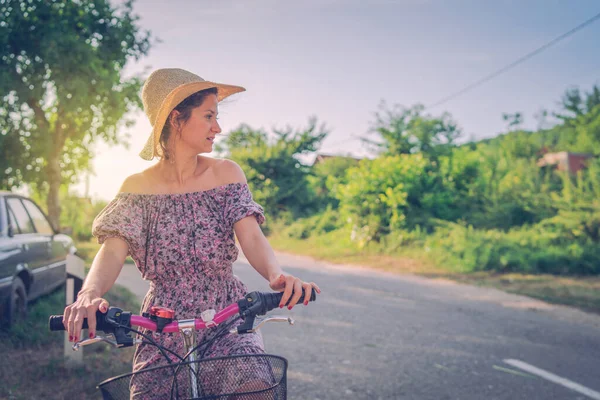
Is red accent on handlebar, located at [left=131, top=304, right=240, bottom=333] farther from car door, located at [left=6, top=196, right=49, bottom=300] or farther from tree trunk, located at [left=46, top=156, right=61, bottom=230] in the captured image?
tree trunk, located at [left=46, top=156, right=61, bottom=230]

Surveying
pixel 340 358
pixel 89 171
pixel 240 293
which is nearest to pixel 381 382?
pixel 340 358

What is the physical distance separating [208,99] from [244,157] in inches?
928

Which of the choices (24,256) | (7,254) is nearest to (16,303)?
(24,256)

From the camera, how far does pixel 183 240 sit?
224 cm

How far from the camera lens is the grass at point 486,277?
29.0 feet

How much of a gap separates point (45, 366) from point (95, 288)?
3260 millimetres

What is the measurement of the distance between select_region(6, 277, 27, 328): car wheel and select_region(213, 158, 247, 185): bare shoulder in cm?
404

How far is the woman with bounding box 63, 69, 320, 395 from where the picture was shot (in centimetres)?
220

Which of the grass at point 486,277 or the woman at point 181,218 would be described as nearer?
the woman at point 181,218

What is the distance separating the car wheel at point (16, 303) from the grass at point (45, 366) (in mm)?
89

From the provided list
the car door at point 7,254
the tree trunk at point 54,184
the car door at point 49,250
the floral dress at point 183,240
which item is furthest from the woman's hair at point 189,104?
the tree trunk at point 54,184

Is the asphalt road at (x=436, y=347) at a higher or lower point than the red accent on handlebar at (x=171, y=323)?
lower

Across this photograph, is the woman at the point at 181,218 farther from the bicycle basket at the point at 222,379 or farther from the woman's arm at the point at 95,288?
the bicycle basket at the point at 222,379

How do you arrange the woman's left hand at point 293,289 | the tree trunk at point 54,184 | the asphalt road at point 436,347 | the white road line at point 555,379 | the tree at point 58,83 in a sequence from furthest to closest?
the tree trunk at point 54,184 → the tree at point 58,83 → the asphalt road at point 436,347 → the white road line at point 555,379 → the woman's left hand at point 293,289
